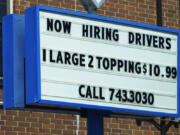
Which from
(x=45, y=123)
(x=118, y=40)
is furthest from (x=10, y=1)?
(x=118, y=40)

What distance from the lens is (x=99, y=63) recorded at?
10.7 metres

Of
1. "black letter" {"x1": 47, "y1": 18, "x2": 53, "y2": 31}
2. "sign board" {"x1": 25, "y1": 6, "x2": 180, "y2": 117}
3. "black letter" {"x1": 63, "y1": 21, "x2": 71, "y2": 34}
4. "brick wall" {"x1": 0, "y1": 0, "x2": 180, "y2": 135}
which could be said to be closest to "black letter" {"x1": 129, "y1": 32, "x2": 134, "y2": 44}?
"sign board" {"x1": 25, "y1": 6, "x2": 180, "y2": 117}

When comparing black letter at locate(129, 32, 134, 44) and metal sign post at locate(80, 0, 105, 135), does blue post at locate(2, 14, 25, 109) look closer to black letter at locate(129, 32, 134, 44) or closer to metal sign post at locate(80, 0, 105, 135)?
metal sign post at locate(80, 0, 105, 135)

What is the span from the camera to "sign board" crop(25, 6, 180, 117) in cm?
1004

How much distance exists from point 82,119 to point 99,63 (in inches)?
160

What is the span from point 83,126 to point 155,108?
3.63m

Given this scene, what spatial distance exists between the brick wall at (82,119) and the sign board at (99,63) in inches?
99.6

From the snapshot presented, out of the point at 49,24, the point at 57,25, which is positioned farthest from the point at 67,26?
the point at 49,24

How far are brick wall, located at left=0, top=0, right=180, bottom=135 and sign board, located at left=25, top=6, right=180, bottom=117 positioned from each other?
8.30 ft

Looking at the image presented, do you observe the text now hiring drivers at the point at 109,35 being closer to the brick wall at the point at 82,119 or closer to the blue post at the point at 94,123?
the blue post at the point at 94,123

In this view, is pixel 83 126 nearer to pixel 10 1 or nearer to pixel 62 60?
pixel 10 1

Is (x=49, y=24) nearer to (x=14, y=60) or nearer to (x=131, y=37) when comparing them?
(x=14, y=60)

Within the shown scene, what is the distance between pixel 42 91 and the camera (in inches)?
389

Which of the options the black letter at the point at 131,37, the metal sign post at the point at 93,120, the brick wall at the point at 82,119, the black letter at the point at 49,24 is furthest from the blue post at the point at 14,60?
the brick wall at the point at 82,119
